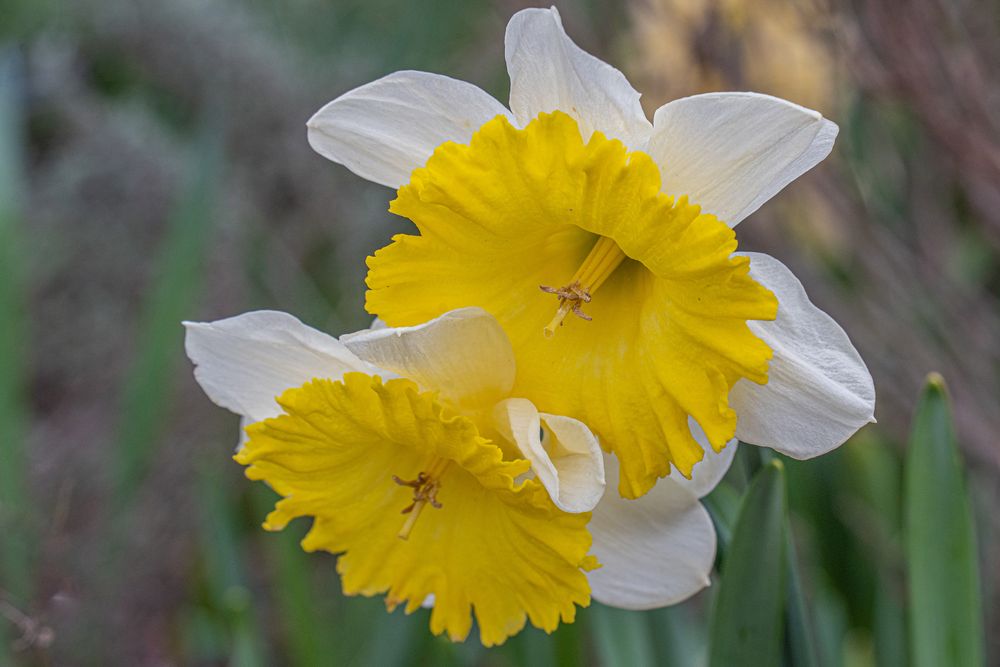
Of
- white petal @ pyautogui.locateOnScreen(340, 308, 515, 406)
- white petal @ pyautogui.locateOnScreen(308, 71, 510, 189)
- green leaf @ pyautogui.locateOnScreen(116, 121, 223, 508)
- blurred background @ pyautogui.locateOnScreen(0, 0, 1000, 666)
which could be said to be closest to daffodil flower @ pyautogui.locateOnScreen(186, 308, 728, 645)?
white petal @ pyautogui.locateOnScreen(340, 308, 515, 406)

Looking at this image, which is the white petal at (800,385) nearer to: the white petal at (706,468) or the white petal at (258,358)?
the white petal at (706,468)

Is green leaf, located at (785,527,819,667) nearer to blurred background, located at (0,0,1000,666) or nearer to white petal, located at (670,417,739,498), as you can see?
white petal, located at (670,417,739,498)

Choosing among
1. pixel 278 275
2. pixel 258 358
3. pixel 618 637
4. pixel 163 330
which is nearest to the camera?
pixel 258 358

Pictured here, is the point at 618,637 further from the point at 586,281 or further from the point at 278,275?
the point at 278,275

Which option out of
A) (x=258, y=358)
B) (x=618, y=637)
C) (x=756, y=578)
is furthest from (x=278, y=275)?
(x=756, y=578)

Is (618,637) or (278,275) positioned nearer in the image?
(618,637)

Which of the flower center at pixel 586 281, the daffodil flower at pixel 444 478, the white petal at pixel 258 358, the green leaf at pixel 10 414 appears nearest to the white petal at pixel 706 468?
the daffodil flower at pixel 444 478
